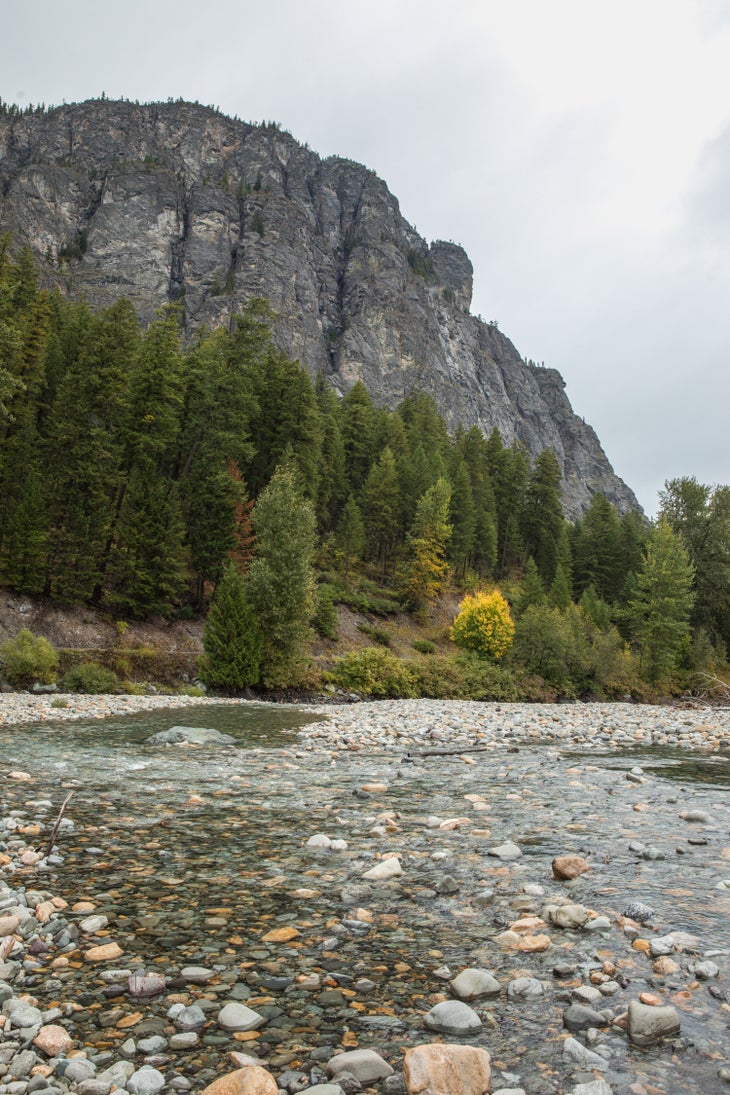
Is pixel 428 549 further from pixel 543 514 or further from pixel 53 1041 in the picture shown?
pixel 53 1041

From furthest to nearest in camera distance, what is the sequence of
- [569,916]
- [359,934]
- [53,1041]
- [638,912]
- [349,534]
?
[349,534]
[638,912]
[569,916]
[359,934]
[53,1041]

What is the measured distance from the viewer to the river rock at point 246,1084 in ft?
7.68

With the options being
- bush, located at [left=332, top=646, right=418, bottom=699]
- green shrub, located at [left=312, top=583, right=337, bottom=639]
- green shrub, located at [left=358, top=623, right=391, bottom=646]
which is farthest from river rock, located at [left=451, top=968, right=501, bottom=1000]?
green shrub, located at [left=358, top=623, right=391, bottom=646]

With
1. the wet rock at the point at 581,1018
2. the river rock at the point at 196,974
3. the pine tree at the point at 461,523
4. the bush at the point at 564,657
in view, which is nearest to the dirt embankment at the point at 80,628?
the bush at the point at 564,657

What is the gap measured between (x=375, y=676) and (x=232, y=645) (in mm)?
6671

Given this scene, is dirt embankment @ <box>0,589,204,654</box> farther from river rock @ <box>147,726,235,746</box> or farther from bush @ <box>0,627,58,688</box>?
river rock @ <box>147,726,235,746</box>

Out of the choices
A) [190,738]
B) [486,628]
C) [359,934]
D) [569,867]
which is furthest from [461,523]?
[359,934]

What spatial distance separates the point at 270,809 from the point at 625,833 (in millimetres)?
3796

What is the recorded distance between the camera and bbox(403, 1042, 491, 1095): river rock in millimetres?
2391

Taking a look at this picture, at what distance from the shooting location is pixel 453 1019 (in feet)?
9.49

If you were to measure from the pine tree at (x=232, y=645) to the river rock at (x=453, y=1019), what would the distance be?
21627 millimetres

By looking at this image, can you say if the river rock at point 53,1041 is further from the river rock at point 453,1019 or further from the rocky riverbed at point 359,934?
the river rock at point 453,1019

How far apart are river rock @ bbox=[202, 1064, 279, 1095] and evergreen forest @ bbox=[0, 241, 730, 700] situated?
868 inches

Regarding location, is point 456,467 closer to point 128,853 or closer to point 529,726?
point 529,726
